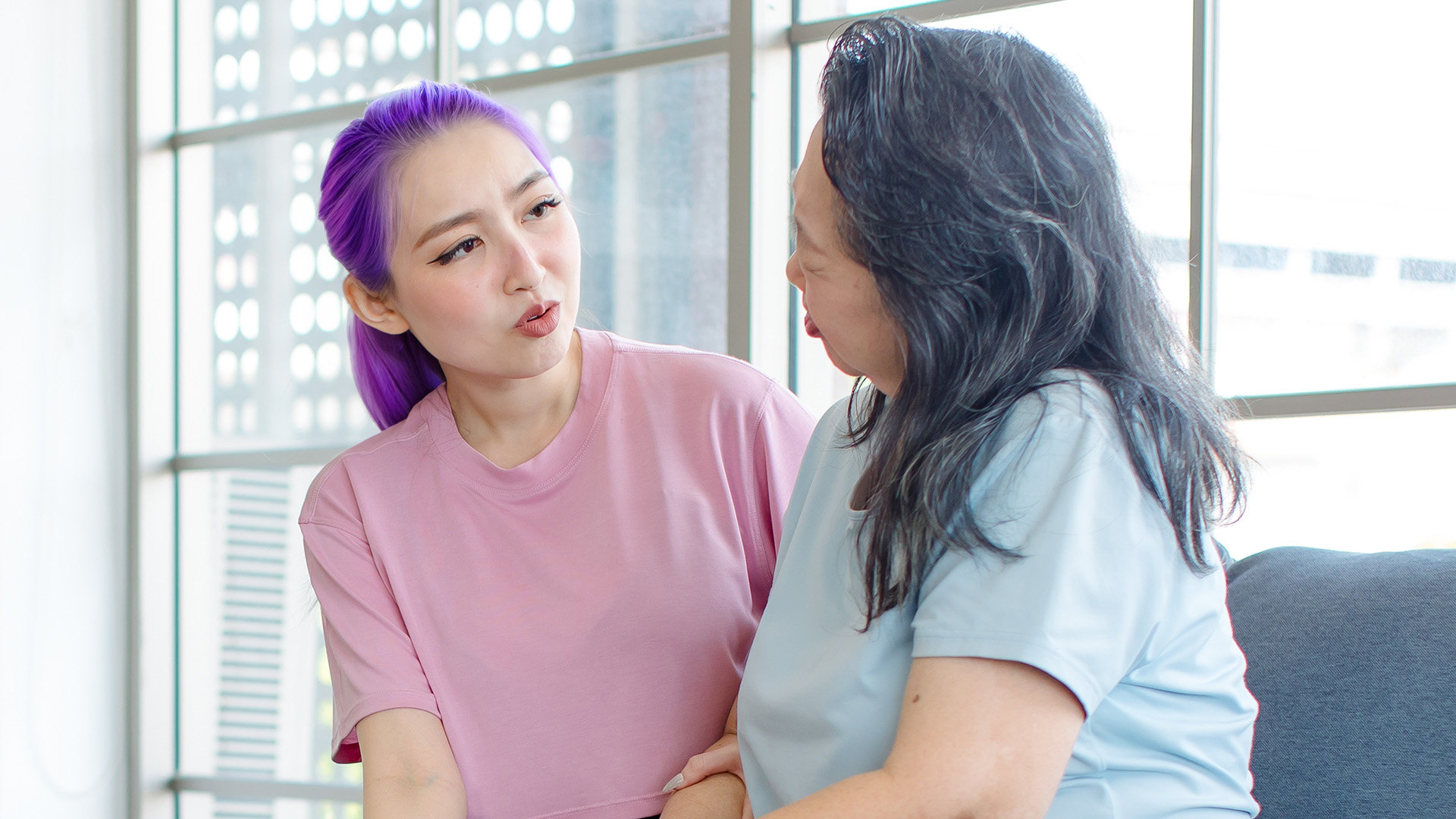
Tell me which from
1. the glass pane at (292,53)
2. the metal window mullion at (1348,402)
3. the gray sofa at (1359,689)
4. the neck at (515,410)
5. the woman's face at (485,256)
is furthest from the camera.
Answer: the glass pane at (292,53)

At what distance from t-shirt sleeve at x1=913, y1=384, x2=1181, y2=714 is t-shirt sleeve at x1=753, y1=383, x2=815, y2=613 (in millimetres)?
585

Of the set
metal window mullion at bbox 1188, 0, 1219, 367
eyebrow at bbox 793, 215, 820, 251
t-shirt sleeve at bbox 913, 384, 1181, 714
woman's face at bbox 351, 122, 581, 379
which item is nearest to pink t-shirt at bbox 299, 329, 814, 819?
woman's face at bbox 351, 122, 581, 379

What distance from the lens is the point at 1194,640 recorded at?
88cm

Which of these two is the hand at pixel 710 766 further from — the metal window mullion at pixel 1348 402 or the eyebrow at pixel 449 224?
the metal window mullion at pixel 1348 402

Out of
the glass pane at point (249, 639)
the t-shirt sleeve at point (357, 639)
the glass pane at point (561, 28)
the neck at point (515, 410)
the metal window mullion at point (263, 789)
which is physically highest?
the glass pane at point (561, 28)

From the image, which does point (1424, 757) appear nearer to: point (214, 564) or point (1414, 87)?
point (1414, 87)

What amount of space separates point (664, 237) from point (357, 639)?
5.28 ft

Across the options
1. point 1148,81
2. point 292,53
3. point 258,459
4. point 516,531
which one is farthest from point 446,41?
point 516,531

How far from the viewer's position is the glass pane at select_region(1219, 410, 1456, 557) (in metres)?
1.93

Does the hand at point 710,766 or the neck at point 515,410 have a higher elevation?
the neck at point 515,410

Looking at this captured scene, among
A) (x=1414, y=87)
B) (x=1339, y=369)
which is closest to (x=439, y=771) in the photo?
(x=1339, y=369)

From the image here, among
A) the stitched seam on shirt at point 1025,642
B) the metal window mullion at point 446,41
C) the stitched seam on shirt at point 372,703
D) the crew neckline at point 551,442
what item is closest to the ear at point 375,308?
the crew neckline at point 551,442

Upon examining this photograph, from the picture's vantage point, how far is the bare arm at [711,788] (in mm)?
1278

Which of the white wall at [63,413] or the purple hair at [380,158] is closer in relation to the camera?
the purple hair at [380,158]
